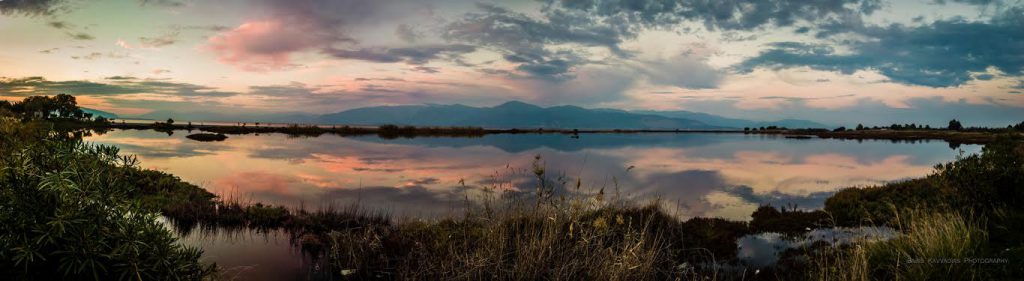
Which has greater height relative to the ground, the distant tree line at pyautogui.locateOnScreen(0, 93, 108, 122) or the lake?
the distant tree line at pyautogui.locateOnScreen(0, 93, 108, 122)

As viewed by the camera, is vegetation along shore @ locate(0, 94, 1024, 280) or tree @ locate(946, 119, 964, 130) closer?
vegetation along shore @ locate(0, 94, 1024, 280)

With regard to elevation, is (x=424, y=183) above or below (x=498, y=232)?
below

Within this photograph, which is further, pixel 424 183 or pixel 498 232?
pixel 424 183

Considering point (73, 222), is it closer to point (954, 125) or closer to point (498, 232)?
point (498, 232)

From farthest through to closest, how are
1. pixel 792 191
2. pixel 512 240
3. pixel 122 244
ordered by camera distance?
pixel 792 191, pixel 512 240, pixel 122 244

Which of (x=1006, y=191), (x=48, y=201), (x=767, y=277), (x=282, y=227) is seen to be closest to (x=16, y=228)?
(x=48, y=201)

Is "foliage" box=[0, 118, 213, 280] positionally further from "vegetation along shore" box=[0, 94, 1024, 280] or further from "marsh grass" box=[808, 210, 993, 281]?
"marsh grass" box=[808, 210, 993, 281]

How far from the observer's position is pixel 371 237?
1367 centimetres

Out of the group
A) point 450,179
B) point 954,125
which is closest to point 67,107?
point 450,179

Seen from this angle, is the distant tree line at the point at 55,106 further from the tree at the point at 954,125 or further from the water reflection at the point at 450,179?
the tree at the point at 954,125

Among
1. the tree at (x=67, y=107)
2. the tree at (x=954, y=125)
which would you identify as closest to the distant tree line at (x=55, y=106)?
the tree at (x=67, y=107)

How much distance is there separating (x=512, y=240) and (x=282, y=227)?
9.50m

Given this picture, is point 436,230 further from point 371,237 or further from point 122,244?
point 122,244

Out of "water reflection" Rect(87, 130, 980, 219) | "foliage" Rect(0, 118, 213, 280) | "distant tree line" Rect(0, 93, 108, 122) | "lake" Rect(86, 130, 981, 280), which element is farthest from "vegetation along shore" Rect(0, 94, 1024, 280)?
"distant tree line" Rect(0, 93, 108, 122)
